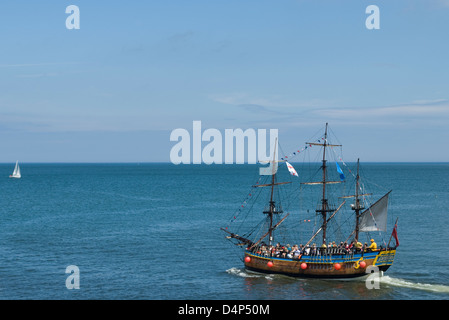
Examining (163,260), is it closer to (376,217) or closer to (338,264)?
(338,264)

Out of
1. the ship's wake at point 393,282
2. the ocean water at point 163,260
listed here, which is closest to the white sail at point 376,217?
the ocean water at point 163,260

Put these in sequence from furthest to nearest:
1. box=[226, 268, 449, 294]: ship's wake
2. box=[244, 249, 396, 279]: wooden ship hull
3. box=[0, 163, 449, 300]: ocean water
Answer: box=[244, 249, 396, 279]: wooden ship hull < box=[226, 268, 449, 294]: ship's wake < box=[0, 163, 449, 300]: ocean water

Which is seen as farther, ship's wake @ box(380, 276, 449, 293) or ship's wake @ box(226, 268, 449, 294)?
ship's wake @ box(226, 268, 449, 294)

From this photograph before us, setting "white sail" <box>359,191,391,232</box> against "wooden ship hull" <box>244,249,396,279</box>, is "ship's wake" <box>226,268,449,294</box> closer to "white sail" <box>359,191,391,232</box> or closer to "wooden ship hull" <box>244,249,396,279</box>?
"wooden ship hull" <box>244,249,396,279</box>

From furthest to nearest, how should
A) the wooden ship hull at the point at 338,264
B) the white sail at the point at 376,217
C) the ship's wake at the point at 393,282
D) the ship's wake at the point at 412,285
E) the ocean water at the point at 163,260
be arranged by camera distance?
the white sail at the point at 376,217
the wooden ship hull at the point at 338,264
the ship's wake at the point at 393,282
the ship's wake at the point at 412,285
the ocean water at the point at 163,260

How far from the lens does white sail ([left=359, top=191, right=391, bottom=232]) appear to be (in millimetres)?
59419

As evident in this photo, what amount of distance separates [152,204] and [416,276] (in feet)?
262

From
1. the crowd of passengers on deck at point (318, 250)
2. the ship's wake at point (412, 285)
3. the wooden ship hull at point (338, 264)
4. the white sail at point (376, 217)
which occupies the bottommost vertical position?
the ship's wake at point (412, 285)

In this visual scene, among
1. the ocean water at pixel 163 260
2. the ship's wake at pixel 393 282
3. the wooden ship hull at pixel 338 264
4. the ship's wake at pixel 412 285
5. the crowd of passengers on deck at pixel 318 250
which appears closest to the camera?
the ocean water at pixel 163 260

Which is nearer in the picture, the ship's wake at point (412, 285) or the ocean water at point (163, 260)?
the ocean water at point (163, 260)

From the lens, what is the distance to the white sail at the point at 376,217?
59.4 meters

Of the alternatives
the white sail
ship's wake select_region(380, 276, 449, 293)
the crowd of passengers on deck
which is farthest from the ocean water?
the white sail

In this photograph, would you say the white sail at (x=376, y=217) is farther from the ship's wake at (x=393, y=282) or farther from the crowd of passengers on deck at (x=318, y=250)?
the ship's wake at (x=393, y=282)
